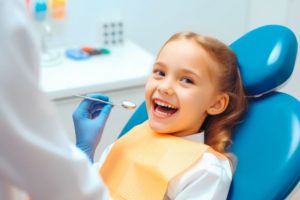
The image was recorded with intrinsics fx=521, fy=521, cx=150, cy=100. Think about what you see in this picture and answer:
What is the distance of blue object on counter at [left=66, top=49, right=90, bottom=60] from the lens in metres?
2.28

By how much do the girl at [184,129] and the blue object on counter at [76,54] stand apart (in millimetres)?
857

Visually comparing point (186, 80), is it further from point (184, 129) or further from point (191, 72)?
point (184, 129)

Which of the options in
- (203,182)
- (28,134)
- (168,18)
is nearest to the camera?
(28,134)

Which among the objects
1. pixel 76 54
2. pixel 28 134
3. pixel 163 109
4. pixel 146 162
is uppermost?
pixel 28 134

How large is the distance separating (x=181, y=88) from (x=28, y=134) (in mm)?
690

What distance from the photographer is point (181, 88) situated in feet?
4.58

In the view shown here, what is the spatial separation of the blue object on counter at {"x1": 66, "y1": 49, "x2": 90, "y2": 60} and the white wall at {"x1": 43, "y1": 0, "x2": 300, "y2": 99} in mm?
74

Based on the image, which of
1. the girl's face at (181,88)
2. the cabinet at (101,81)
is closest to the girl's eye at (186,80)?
the girl's face at (181,88)

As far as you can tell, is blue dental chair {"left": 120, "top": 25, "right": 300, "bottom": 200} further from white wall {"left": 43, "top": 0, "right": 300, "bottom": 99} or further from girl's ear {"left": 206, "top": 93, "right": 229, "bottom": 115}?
white wall {"left": 43, "top": 0, "right": 300, "bottom": 99}

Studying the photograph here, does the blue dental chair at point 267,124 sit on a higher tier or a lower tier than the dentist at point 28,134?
lower

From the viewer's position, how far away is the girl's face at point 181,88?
140 centimetres

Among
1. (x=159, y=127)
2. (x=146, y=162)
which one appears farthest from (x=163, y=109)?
(x=146, y=162)

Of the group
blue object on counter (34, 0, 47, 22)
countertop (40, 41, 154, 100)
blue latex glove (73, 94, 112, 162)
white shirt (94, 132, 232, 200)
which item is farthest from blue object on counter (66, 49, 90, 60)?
white shirt (94, 132, 232, 200)

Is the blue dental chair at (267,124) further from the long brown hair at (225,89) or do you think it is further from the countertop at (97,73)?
the countertop at (97,73)
